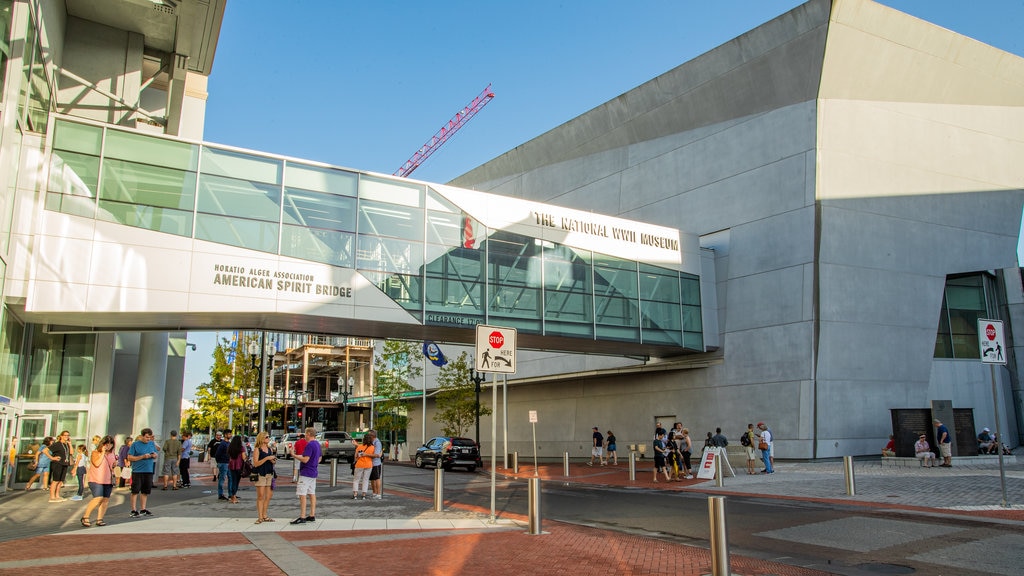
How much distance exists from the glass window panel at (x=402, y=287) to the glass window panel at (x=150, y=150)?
610 cm

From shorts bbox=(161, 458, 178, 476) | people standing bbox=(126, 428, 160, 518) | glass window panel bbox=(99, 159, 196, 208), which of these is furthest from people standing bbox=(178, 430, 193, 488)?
people standing bbox=(126, 428, 160, 518)

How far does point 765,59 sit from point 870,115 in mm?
4851

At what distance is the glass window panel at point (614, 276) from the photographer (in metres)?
29.1

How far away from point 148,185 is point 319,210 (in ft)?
16.0

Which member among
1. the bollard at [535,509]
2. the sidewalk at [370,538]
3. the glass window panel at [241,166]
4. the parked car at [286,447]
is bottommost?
the parked car at [286,447]

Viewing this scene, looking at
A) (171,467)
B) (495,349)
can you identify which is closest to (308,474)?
(495,349)

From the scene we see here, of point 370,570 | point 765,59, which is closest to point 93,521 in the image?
point 370,570

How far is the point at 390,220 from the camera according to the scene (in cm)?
2372

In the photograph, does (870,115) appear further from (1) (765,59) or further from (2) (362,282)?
(2) (362,282)

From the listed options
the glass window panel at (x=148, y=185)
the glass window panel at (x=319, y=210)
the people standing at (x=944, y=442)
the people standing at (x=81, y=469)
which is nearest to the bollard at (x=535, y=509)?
the people standing at (x=81, y=469)

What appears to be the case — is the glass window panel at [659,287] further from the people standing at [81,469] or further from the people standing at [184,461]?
the people standing at [81,469]

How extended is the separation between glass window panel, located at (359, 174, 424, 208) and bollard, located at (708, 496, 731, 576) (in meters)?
18.1

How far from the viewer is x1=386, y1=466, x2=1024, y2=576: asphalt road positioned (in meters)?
8.82

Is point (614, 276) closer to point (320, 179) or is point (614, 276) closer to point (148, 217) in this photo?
point (320, 179)
